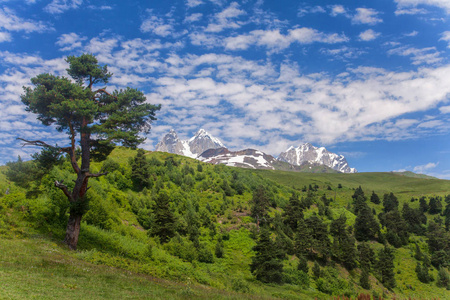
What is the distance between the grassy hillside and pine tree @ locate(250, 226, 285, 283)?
3.63ft

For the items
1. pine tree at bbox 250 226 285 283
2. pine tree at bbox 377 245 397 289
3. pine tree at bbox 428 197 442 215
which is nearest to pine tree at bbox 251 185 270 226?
pine tree at bbox 250 226 285 283

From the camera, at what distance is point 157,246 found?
29406 millimetres

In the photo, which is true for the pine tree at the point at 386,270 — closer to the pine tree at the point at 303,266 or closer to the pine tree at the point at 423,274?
the pine tree at the point at 423,274

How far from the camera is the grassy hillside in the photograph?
1271cm

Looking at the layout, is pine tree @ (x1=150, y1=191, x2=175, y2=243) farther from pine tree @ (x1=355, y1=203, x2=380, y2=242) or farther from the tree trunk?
pine tree @ (x1=355, y1=203, x2=380, y2=242)

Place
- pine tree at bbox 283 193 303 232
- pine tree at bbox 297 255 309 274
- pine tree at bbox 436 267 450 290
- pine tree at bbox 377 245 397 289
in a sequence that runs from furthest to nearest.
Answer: pine tree at bbox 283 193 303 232, pine tree at bbox 436 267 450 290, pine tree at bbox 377 245 397 289, pine tree at bbox 297 255 309 274

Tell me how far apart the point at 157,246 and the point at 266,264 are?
50.0 ft

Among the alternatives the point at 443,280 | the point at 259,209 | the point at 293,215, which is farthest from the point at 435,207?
the point at 259,209

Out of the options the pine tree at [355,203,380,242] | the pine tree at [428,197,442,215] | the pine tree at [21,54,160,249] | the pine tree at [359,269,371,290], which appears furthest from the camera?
the pine tree at [428,197,442,215]

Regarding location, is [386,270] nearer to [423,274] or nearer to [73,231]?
[423,274]

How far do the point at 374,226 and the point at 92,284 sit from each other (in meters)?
78.1

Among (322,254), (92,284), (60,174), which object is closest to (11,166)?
(60,174)

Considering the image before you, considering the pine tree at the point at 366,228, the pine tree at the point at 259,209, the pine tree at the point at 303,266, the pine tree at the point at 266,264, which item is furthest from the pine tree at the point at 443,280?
the pine tree at the point at 266,264

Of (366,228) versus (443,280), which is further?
(366,228)
